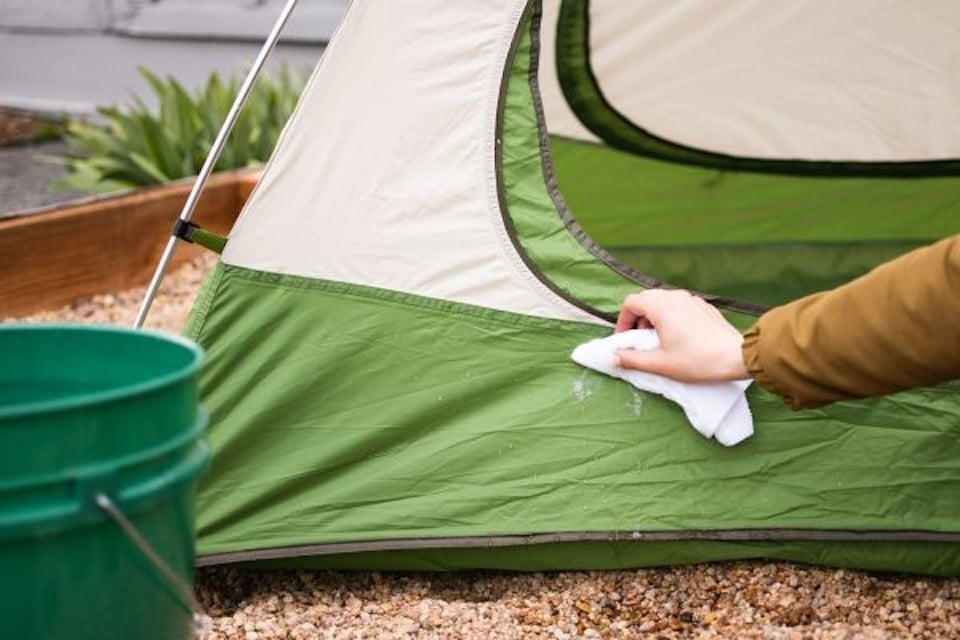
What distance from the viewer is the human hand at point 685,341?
201cm

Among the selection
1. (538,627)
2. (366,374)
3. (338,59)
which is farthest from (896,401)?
(338,59)

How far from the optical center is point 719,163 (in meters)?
3.65

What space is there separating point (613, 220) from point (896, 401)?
1503mm

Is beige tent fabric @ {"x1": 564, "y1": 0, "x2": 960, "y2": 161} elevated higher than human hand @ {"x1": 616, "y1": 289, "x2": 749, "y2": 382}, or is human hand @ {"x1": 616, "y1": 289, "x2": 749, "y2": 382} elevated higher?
beige tent fabric @ {"x1": 564, "y1": 0, "x2": 960, "y2": 161}

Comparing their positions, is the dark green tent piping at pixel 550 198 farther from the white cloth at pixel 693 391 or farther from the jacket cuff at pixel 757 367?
the jacket cuff at pixel 757 367

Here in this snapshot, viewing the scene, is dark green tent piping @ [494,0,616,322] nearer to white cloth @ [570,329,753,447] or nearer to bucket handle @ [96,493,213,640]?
white cloth @ [570,329,753,447]

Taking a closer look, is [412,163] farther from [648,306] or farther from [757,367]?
[757,367]

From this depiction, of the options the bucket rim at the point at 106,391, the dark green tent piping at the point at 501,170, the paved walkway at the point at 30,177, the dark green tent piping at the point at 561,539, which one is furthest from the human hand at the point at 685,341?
the paved walkway at the point at 30,177

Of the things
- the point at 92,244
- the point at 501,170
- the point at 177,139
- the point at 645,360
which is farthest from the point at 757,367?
the point at 177,139

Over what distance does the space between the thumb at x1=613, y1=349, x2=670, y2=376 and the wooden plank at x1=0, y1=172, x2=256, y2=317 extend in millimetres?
2015

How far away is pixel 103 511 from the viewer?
4.36ft

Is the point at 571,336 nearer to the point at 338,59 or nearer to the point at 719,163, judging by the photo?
the point at 338,59

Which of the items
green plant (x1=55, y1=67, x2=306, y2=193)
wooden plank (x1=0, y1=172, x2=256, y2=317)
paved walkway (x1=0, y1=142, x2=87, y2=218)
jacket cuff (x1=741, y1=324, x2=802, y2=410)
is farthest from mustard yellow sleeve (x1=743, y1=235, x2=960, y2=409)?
paved walkway (x1=0, y1=142, x2=87, y2=218)

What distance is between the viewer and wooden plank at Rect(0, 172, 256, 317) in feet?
12.0
